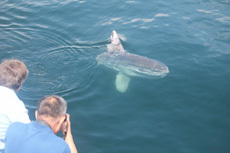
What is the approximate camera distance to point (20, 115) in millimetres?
3854

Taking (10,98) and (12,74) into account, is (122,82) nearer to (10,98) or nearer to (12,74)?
(12,74)

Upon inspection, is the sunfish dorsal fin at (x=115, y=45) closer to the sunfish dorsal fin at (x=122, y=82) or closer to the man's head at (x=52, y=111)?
the sunfish dorsal fin at (x=122, y=82)

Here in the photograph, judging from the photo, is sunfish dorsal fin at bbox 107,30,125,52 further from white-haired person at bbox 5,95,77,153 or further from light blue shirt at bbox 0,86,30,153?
white-haired person at bbox 5,95,77,153

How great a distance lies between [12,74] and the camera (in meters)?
4.09

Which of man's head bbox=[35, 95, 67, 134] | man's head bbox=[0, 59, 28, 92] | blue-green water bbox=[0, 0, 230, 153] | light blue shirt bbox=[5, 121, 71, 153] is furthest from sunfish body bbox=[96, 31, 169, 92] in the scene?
light blue shirt bbox=[5, 121, 71, 153]

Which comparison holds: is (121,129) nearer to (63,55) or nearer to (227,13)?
(63,55)

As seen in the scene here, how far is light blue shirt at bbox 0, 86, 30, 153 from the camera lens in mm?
3672

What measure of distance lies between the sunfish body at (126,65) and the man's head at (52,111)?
4.47 metres

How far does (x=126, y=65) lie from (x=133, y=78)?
25.0 inches

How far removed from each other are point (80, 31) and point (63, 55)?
8.11 ft

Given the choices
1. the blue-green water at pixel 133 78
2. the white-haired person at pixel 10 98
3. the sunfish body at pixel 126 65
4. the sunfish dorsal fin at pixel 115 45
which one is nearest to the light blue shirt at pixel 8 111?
the white-haired person at pixel 10 98

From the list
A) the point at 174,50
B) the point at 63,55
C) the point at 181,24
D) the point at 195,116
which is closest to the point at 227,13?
the point at 181,24

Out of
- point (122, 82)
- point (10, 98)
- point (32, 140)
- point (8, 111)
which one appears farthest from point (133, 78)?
point (32, 140)

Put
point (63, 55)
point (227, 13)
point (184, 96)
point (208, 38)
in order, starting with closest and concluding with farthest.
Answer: point (184, 96) < point (63, 55) < point (208, 38) < point (227, 13)
